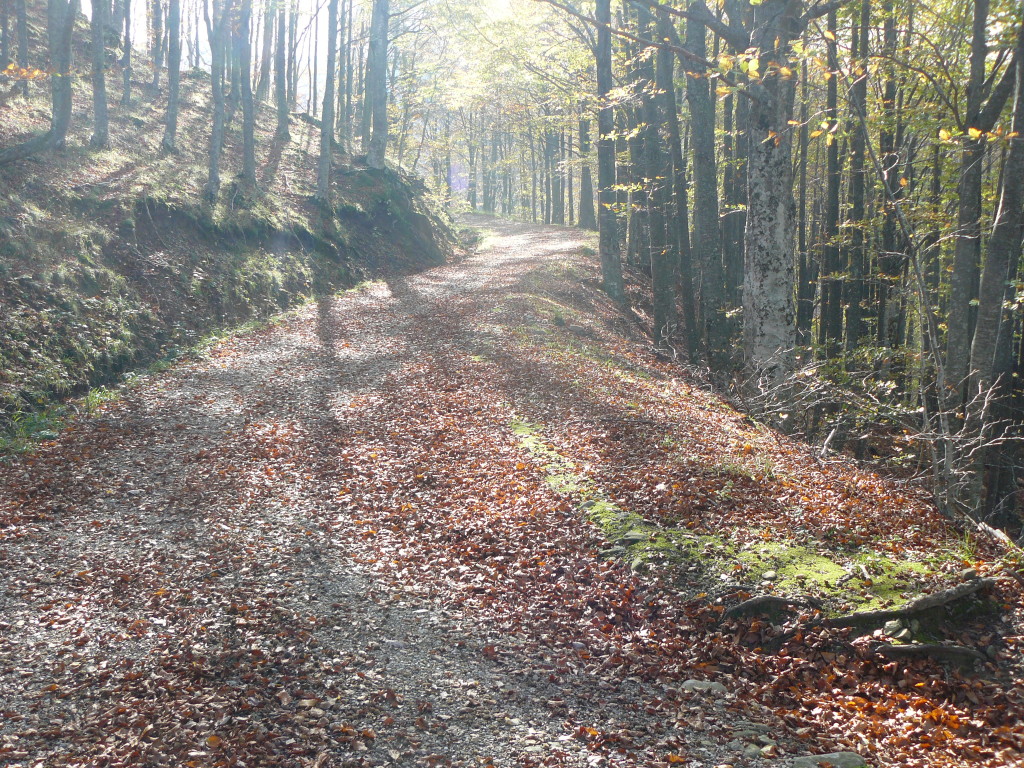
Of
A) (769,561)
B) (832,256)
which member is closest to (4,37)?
(832,256)

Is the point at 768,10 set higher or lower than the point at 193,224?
higher

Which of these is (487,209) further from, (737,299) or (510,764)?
(510,764)

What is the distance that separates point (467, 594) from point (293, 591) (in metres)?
1.43

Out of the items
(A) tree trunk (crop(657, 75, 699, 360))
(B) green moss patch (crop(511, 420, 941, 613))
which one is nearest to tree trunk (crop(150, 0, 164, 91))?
(A) tree trunk (crop(657, 75, 699, 360))

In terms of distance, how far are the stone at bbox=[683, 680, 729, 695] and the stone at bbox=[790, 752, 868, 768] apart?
29.4 inches

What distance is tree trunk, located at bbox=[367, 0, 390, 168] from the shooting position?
2438 cm

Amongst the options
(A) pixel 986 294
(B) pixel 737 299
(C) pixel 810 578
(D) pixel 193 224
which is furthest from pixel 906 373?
(D) pixel 193 224

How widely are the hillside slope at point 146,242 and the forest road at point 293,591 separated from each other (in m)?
1.26

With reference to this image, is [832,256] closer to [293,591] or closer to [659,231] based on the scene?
[659,231]

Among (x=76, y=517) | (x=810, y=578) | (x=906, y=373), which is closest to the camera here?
(x=810, y=578)

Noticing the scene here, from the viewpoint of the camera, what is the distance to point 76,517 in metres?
6.73

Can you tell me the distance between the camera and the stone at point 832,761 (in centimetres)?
380

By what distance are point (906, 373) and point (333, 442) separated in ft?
36.1

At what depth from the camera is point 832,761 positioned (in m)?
3.84
